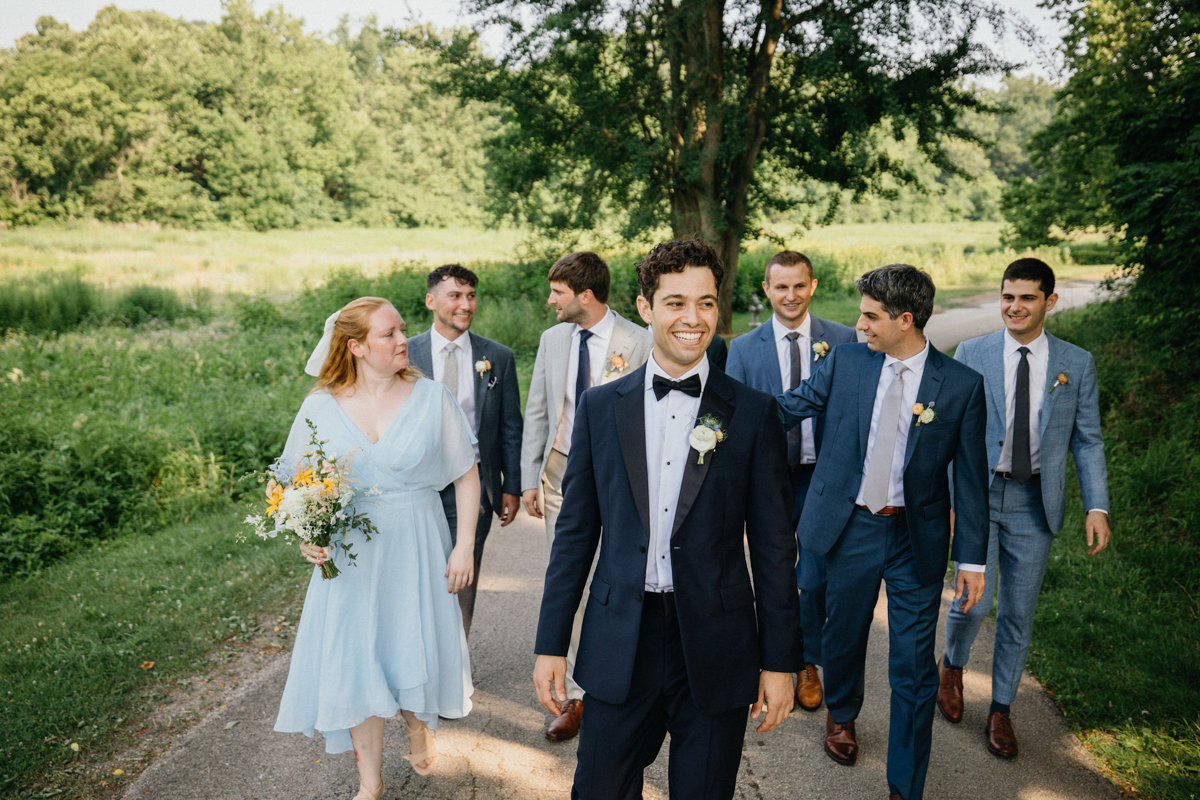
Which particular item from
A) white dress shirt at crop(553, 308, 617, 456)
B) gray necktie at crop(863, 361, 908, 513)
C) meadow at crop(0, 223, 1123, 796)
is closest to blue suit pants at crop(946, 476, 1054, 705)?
gray necktie at crop(863, 361, 908, 513)

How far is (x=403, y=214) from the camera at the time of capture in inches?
2564

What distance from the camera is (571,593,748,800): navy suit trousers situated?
2.66 m

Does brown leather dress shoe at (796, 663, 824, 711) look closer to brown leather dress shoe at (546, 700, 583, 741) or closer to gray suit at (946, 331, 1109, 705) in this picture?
gray suit at (946, 331, 1109, 705)

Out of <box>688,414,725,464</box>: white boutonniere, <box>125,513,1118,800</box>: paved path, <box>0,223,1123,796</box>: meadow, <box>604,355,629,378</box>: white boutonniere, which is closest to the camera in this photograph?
<box>688,414,725,464</box>: white boutonniere

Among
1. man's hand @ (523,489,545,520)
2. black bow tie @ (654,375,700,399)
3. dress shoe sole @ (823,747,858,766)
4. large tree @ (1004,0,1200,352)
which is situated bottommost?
dress shoe sole @ (823,747,858,766)

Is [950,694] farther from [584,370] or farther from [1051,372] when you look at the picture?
[584,370]

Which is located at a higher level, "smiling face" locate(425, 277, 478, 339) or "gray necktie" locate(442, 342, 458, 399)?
"smiling face" locate(425, 277, 478, 339)

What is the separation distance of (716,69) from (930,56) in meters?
3.56

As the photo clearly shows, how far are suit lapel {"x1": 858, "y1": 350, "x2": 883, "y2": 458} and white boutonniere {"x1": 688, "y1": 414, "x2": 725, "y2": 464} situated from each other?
4.92ft

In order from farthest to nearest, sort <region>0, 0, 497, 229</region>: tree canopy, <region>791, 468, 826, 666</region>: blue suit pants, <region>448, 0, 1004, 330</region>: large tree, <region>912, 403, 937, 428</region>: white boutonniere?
1. <region>0, 0, 497, 229</region>: tree canopy
2. <region>448, 0, 1004, 330</region>: large tree
3. <region>791, 468, 826, 666</region>: blue suit pants
4. <region>912, 403, 937, 428</region>: white boutonniere

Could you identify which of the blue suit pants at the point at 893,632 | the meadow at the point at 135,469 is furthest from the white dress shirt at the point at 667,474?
the meadow at the point at 135,469

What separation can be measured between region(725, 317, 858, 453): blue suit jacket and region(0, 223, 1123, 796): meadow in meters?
3.98

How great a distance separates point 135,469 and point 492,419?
599 centimetres

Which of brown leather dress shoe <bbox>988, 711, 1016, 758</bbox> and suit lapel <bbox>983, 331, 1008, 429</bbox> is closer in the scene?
brown leather dress shoe <bbox>988, 711, 1016, 758</bbox>
